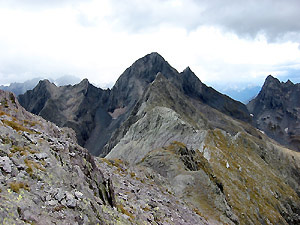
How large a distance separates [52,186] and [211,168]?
68.1 metres

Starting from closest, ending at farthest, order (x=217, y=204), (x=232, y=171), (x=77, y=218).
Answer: (x=77, y=218)
(x=217, y=204)
(x=232, y=171)

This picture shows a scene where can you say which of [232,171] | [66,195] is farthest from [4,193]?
[232,171]

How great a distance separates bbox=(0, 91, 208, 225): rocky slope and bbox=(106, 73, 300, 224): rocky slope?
24569mm

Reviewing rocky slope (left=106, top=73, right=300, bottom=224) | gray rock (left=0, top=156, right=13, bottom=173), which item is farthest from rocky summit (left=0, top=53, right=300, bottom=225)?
rocky slope (left=106, top=73, right=300, bottom=224)

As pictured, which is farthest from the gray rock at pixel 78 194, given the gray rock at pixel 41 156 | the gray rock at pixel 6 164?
the gray rock at pixel 6 164

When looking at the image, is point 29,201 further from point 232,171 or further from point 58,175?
point 232,171

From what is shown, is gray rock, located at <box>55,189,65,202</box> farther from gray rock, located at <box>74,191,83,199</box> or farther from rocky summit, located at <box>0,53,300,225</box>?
gray rock, located at <box>74,191,83,199</box>

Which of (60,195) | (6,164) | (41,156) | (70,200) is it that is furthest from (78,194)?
(6,164)

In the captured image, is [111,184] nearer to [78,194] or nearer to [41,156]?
[78,194]

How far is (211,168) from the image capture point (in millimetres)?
79500

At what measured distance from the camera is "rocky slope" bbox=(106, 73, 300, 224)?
5407 centimetres

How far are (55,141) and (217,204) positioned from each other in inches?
1560

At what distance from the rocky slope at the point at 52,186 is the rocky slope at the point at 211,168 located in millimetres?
24569

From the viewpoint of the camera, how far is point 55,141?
907 inches
